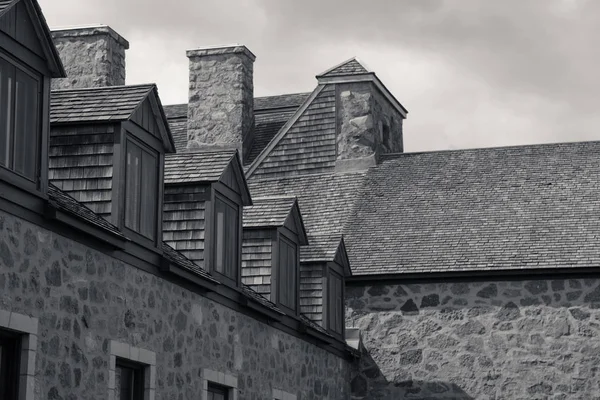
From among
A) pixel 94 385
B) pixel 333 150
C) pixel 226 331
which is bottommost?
pixel 94 385

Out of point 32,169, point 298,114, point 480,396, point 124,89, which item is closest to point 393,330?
point 480,396

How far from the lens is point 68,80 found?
2588 centimetres

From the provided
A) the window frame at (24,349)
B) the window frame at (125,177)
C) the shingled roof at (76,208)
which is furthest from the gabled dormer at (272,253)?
the window frame at (24,349)

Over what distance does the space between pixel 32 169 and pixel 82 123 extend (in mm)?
2061

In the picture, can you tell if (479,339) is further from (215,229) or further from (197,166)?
(197,166)

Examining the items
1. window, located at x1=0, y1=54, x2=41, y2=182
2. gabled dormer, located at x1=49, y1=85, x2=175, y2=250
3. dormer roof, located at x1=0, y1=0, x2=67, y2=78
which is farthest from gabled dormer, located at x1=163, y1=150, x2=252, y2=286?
window, located at x1=0, y1=54, x2=41, y2=182

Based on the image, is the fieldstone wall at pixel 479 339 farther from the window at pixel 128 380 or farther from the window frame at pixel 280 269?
the window at pixel 128 380

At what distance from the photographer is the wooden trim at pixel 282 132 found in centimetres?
2745

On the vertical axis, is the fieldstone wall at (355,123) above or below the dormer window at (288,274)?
above

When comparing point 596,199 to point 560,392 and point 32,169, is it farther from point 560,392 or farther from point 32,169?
point 32,169

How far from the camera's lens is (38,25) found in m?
11.3

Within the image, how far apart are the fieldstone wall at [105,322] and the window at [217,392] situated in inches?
9.3

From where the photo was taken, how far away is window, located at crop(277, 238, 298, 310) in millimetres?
18484

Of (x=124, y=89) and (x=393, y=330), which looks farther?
(x=393, y=330)
